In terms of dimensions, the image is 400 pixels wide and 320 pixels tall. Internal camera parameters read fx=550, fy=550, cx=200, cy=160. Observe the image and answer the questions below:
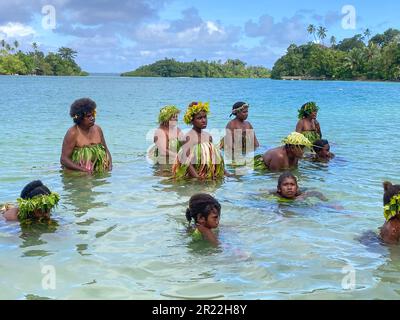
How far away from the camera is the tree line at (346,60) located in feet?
266

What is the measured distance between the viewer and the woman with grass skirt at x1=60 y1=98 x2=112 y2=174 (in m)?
8.27

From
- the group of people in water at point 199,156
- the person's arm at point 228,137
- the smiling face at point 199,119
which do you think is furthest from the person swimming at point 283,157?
the person's arm at point 228,137

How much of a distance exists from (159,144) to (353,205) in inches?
158

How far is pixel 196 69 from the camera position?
163625 mm

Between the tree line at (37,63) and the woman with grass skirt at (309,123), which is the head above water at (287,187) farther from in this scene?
the tree line at (37,63)

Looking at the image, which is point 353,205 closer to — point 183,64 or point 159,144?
point 159,144

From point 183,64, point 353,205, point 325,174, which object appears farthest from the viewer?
point 183,64

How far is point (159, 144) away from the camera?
32.4 ft

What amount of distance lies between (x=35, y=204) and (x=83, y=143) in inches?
118

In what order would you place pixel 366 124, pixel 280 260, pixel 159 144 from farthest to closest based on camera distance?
pixel 366 124 < pixel 159 144 < pixel 280 260

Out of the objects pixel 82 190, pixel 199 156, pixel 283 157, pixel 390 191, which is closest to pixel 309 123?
pixel 283 157
